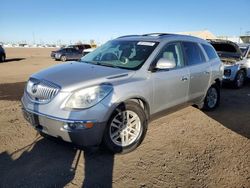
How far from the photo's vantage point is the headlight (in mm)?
3814

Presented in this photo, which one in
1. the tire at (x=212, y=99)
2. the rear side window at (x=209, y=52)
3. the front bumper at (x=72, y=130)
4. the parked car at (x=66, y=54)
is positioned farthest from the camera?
the parked car at (x=66, y=54)

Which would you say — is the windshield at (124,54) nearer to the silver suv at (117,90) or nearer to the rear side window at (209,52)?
the silver suv at (117,90)

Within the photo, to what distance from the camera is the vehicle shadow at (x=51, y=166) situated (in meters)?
3.49

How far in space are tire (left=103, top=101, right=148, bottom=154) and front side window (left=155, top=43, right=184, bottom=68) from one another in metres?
1.21

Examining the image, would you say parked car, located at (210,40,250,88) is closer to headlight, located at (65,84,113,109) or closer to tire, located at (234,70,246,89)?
tire, located at (234,70,246,89)

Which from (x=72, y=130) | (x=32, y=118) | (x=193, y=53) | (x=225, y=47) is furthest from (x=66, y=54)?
(x=72, y=130)

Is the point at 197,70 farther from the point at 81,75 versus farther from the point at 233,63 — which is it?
the point at 233,63

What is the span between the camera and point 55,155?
13.9 feet

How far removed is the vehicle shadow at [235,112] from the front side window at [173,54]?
172 cm

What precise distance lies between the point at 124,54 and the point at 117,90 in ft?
4.37

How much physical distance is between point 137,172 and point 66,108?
4.25 ft

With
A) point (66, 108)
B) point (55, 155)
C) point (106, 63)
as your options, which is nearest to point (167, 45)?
point (106, 63)

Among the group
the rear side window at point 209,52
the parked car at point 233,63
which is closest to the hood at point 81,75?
the rear side window at point 209,52

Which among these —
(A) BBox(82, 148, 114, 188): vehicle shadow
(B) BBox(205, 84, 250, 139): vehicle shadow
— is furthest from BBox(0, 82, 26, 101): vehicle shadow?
(B) BBox(205, 84, 250, 139): vehicle shadow
